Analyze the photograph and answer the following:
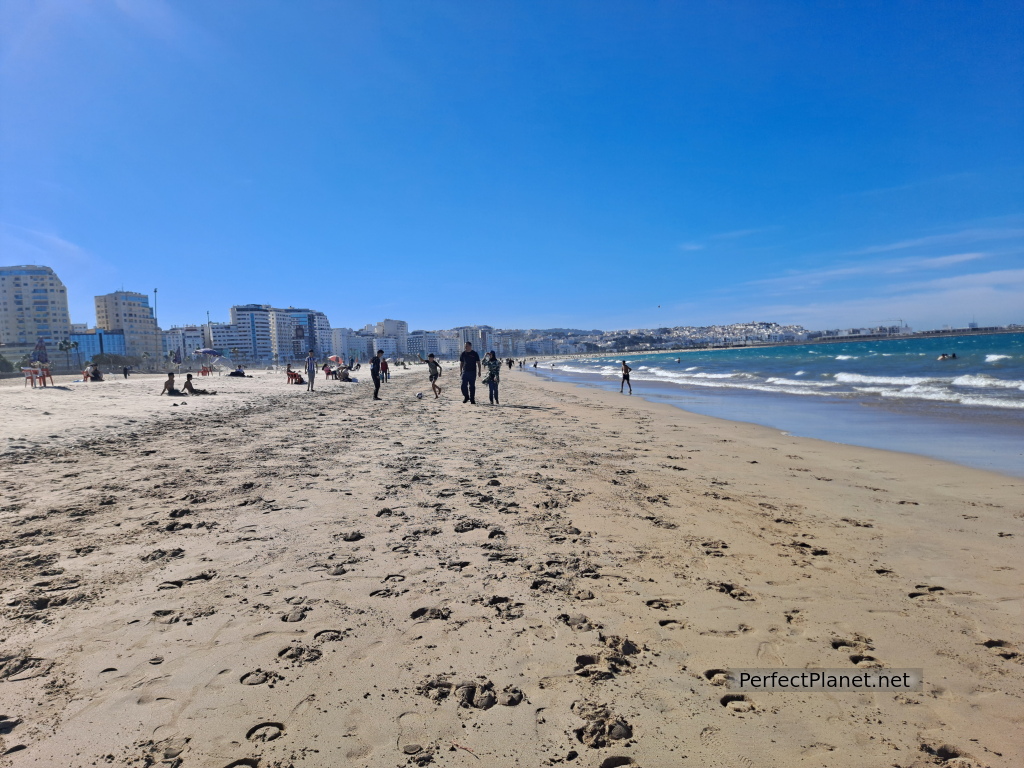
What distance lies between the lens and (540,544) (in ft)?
13.9

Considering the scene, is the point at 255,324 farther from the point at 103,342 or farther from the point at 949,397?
the point at 949,397

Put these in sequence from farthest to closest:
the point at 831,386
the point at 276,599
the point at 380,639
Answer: the point at 831,386, the point at 276,599, the point at 380,639

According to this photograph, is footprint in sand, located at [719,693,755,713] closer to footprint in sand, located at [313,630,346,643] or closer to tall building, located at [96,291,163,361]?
footprint in sand, located at [313,630,346,643]

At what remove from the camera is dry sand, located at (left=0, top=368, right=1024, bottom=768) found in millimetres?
2109

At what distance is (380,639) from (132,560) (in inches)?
94.8

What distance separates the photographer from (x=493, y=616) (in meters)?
3.05

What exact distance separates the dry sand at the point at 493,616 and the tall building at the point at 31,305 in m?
150

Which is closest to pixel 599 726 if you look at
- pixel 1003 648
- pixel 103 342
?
pixel 1003 648

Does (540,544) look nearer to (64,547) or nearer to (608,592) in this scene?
(608,592)

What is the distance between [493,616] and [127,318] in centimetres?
18841

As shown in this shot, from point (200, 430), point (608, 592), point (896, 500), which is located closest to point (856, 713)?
point (608, 592)

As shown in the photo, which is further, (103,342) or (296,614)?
(103,342)

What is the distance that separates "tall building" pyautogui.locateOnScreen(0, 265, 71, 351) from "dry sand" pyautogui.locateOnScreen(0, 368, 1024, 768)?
14983 cm

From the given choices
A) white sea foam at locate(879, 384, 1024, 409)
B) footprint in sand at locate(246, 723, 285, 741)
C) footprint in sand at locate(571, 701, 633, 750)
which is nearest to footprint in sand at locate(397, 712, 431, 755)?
footprint in sand at locate(246, 723, 285, 741)
